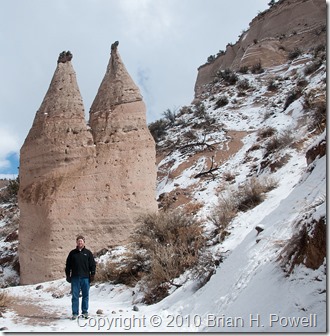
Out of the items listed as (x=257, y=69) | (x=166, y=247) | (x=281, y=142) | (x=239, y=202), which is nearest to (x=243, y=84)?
(x=257, y=69)

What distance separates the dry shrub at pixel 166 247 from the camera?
24.8 feet

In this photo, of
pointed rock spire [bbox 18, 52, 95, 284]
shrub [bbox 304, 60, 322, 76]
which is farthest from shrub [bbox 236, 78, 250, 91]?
pointed rock spire [bbox 18, 52, 95, 284]

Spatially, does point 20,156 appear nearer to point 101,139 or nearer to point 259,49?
point 101,139

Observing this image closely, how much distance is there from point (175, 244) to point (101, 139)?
15.7ft

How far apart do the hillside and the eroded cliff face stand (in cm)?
1528

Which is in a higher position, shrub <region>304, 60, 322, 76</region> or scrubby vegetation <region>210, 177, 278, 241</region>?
shrub <region>304, 60, 322, 76</region>

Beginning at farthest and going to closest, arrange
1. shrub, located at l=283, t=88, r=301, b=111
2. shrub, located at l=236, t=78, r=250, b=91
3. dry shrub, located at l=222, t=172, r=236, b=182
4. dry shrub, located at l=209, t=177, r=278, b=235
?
shrub, located at l=236, t=78, r=250, b=91, shrub, located at l=283, t=88, r=301, b=111, dry shrub, located at l=222, t=172, r=236, b=182, dry shrub, located at l=209, t=177, r=278, b=235

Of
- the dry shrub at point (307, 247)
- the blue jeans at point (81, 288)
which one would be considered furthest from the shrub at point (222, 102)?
the dry shrub at point (307, 247)

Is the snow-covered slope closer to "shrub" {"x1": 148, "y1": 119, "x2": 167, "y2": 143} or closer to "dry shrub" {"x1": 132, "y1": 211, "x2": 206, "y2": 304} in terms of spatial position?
"dry shrub" {"x1": 132, "y1": 211, "x2": 206, "y2": 304}

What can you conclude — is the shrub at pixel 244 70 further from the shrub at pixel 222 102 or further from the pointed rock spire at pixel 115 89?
the pointed rock spire at pixel 115 89

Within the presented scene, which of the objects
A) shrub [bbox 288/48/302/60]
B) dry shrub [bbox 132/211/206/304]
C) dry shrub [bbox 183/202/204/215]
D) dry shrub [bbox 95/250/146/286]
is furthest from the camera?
shrub [bbox 288/48/302/60]

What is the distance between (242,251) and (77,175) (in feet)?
21.2

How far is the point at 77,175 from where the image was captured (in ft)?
37.9

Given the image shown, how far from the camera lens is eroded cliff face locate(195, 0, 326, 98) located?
109ft
